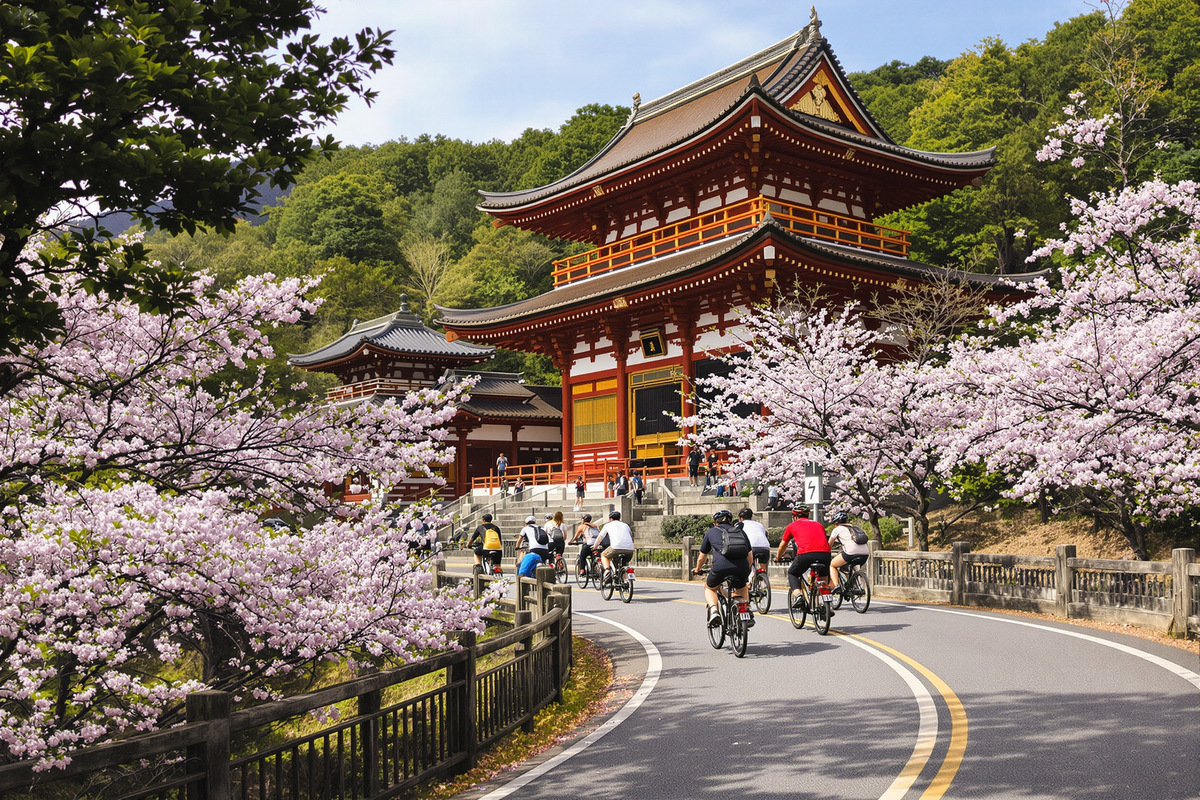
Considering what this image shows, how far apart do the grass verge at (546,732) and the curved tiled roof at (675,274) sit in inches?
658

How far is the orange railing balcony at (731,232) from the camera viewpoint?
30.3 meters

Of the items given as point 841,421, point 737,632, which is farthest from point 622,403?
point 737,632

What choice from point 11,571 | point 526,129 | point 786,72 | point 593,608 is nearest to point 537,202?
point 786,72

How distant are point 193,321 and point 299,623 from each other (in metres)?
2.84

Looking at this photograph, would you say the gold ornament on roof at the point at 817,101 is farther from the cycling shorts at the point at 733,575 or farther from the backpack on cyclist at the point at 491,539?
the cycling shorts at the point at 733,575

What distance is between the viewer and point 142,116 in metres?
5.31

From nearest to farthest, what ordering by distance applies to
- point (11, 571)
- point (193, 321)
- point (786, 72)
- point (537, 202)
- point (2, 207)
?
point (2, 207) < point (11, 571) < point (193, 321) < point (786, 72) < point (537, 202)

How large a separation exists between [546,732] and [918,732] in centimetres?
328

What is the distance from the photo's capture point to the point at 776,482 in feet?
84.2

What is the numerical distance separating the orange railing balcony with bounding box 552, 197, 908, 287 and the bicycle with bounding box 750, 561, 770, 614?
15504mm

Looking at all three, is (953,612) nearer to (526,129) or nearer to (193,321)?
(193,321)

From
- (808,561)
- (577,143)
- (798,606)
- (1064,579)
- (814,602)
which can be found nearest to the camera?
(814,602)

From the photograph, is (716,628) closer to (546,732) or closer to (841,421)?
(546,732)

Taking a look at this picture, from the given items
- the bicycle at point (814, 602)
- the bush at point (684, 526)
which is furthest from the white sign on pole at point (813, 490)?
the bush at point (684, 526)
